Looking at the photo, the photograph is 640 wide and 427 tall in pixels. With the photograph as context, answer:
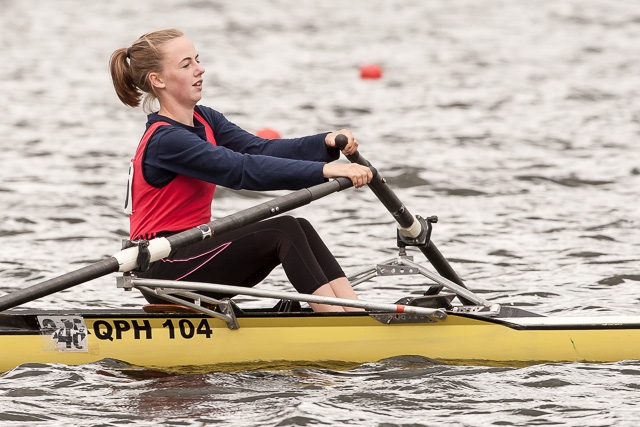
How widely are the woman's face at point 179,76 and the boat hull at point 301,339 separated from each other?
111 cm

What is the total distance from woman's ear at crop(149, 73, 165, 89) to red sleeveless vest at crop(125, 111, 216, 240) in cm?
19

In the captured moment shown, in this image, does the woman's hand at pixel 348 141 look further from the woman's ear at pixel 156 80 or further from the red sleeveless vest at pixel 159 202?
the woman's ear at pixel 156 80

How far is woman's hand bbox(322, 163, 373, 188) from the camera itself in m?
6.16

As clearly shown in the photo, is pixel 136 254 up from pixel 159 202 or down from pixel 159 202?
down

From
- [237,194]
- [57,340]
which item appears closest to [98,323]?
[57,340]

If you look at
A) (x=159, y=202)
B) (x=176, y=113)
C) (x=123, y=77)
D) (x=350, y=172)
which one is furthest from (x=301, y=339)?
(x=123, y=77)

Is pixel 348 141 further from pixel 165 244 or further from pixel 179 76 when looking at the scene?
pixel 165 244

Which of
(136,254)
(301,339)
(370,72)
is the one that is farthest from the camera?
(370,72)

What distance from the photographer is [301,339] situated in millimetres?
6277

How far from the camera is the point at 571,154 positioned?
12.9 meters

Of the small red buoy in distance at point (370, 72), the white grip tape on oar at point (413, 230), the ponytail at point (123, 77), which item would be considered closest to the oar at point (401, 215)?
the white grip tape on oar at point (413, 230)

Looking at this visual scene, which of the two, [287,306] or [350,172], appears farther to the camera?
[287,306]

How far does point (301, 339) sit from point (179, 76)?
1.47 m

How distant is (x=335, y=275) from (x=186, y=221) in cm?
80
